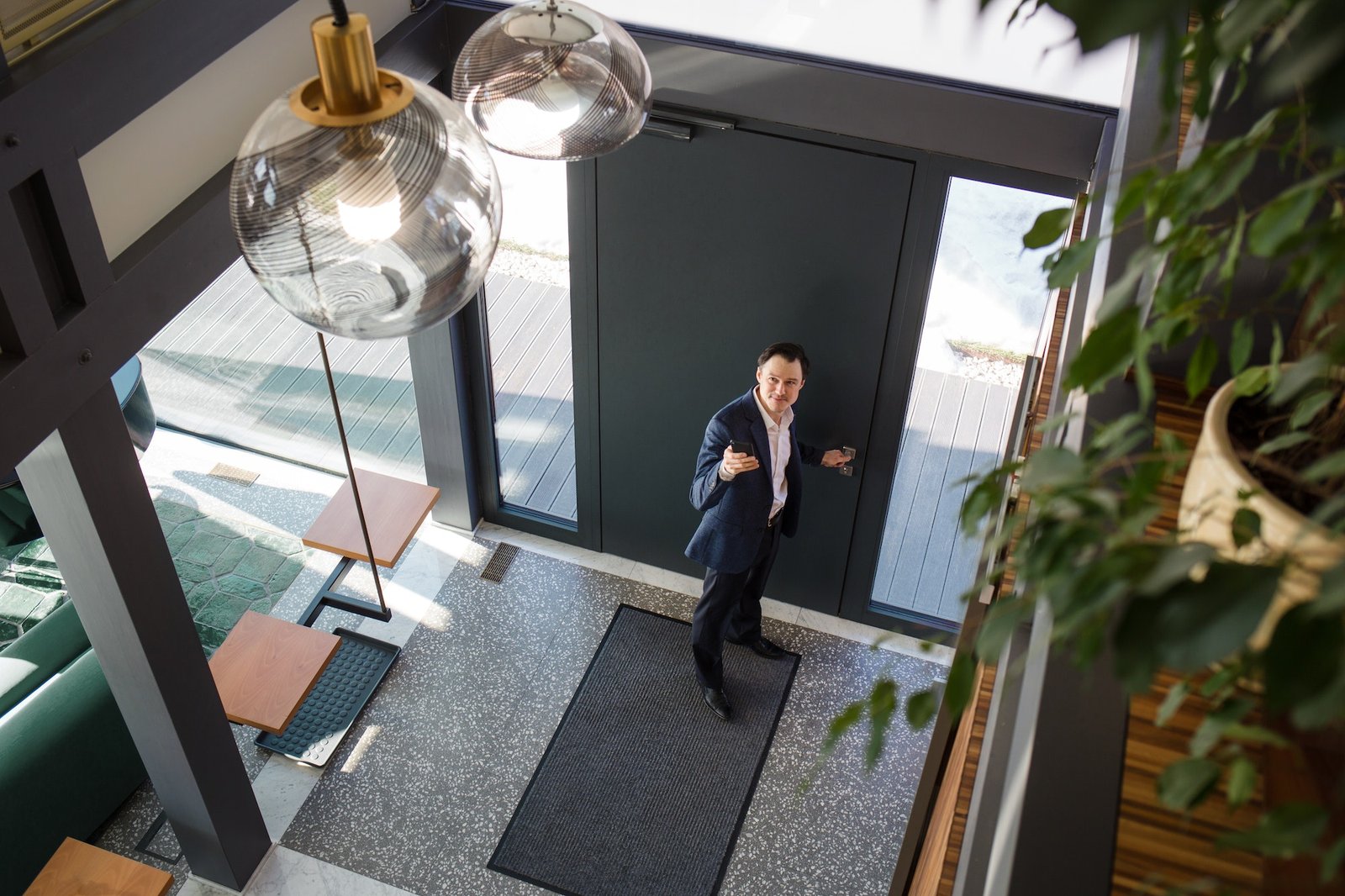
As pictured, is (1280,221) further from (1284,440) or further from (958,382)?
(958,382)

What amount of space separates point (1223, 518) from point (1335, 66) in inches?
24.8

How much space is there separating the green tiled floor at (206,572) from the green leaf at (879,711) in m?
4.48

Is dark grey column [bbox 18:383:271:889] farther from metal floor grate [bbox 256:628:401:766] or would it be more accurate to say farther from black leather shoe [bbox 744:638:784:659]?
black leather shoe [bbox 744:638:784:659]

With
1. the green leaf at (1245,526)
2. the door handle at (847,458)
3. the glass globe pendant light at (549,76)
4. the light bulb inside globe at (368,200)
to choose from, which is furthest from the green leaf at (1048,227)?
the door handle at (847,458)

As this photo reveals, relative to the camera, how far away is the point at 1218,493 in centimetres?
100

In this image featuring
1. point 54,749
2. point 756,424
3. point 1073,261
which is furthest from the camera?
point 756,424

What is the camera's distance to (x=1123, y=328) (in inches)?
27.8

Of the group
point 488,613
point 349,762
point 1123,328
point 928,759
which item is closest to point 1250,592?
point 1123,328

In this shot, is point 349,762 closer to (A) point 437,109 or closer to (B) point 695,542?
(B) point 695,542

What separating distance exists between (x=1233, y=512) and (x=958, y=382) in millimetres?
3343

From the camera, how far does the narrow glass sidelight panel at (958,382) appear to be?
152 inches

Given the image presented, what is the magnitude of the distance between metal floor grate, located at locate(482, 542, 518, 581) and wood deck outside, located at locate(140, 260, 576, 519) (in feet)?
0.74

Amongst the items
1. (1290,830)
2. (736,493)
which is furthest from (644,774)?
(1290,830)

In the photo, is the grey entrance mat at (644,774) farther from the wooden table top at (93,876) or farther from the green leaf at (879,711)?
the green leaf at (879,711)
